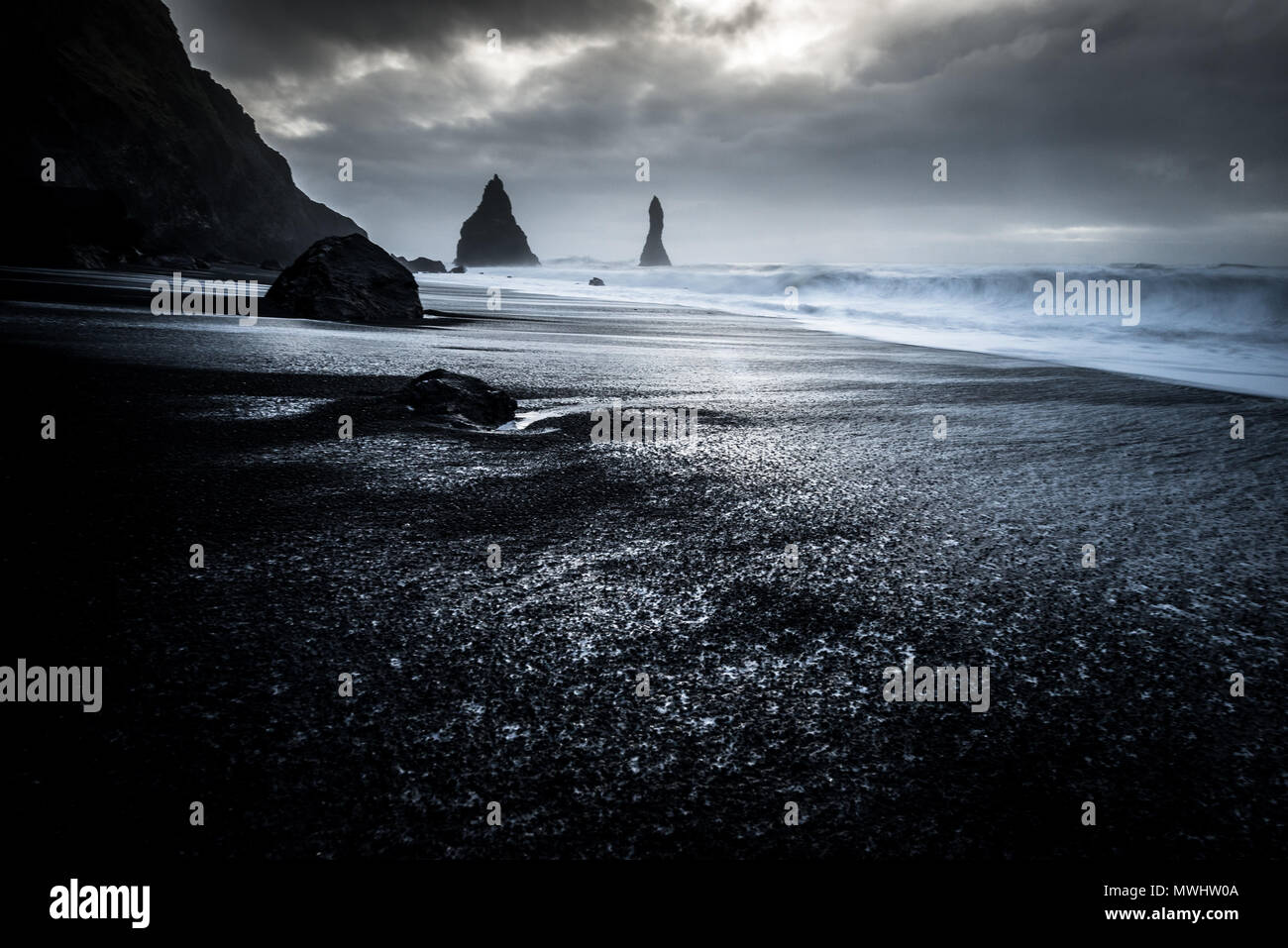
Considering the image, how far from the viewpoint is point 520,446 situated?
12.5 ft

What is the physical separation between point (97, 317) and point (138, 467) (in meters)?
6.74

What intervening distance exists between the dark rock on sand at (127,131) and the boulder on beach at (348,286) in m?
16.7

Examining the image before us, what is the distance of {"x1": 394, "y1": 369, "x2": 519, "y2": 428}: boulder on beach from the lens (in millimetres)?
4238

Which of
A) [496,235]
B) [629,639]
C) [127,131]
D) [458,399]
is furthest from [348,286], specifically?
[496,235]

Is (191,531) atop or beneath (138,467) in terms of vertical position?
beneath

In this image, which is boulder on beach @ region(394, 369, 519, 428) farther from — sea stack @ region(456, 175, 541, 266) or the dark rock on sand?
sea stack @ region(456, 175, 541, 266)

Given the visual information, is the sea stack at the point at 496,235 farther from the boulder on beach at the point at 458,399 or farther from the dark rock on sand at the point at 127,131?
the boulder on beach at the point at 458,399

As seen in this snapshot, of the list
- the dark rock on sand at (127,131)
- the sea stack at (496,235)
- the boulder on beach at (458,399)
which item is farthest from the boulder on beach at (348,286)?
the sea stack at (496,235)

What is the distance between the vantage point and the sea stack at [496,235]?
520 ft

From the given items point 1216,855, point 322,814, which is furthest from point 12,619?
point 1216,855

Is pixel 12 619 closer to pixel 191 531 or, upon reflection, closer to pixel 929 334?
pixel 191 531

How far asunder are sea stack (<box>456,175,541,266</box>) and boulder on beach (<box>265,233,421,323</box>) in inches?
6067
